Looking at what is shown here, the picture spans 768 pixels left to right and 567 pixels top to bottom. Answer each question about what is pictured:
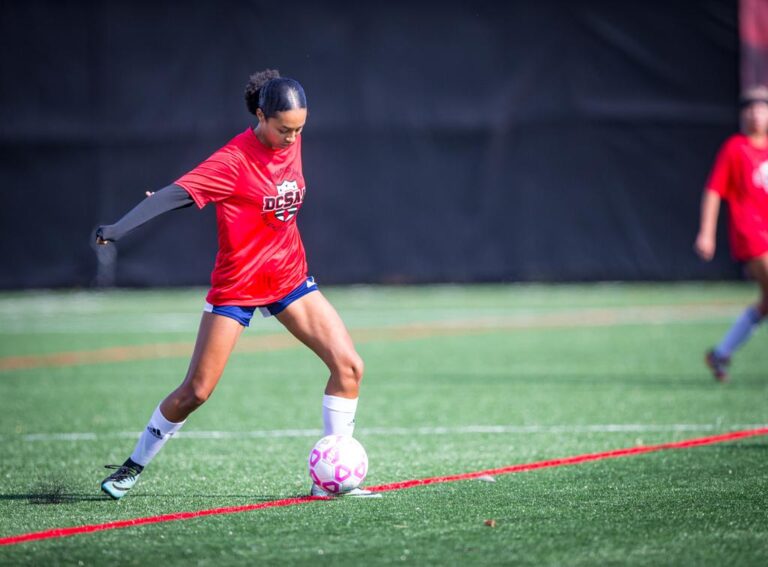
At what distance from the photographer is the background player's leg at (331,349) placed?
6.05 metres

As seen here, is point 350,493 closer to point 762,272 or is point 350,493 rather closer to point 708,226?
point 708,226

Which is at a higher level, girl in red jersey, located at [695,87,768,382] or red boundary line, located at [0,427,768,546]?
girl in red jersey, located at [695,87,768,382]

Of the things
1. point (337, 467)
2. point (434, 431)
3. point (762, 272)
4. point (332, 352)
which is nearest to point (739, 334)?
point (762, 272)

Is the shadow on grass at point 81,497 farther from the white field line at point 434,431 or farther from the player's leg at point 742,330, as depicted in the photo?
the player's leg at point 742,330

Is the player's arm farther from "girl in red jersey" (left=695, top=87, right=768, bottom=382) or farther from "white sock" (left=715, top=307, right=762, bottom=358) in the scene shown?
"white sock" (left=715, top=307, right=762, bottom=358)

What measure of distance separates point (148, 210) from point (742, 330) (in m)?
6.78

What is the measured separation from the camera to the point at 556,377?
11211 mm

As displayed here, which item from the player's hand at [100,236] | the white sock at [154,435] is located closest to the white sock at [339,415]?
the white sock at [154,435]

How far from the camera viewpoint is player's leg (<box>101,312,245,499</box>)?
19.5 feet

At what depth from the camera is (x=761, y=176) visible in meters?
10.5

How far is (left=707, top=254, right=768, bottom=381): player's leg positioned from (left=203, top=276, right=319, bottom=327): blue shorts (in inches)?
221

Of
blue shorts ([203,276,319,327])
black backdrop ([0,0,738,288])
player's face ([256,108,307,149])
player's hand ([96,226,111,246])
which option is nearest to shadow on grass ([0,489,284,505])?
blue shorts ([203,276,319,327])

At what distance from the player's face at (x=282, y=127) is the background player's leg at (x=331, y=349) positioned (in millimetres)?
803

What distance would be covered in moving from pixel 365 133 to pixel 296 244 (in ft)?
49.6
